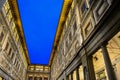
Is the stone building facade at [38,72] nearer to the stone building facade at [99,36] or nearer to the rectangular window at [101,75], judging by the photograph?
the rectangular window at [101,75]

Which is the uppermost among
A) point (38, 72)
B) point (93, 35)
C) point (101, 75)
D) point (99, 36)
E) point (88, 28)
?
point (88, 28)

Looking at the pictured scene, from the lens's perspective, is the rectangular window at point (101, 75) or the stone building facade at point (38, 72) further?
the stone building facade at point (38, 72)

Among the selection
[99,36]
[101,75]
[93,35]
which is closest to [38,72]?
[101,75]

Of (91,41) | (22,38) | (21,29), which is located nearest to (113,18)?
(91,41)

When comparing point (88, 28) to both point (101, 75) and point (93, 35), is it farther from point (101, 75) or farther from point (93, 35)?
point (101, 75)

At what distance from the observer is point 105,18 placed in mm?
6984

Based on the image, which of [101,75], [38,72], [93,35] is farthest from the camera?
[38,72]

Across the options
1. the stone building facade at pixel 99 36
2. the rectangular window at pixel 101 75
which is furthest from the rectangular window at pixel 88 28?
the rectangular window at pixel 101 75

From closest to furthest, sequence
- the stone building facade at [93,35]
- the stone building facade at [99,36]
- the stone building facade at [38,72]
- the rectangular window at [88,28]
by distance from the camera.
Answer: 1. the stone building facade at [99,36]
2. the stone building facade at [93,35]
3. the rectangular window at [88,28]
4. the stone building facade at [38,72]

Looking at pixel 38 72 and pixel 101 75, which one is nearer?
pixel 101 75

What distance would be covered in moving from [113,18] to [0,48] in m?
12.2

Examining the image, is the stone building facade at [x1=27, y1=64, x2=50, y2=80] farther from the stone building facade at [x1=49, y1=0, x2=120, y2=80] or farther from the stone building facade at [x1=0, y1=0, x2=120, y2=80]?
the stone building facade at [x1=49, y1=0, x2=120, y2=80]

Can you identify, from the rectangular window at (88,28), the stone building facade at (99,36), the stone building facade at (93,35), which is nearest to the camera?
the stone building facade at (99,36)

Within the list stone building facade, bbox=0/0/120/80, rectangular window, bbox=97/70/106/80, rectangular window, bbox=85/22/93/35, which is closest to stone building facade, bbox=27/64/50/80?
stone building facade, bbox=0/0/120/80
